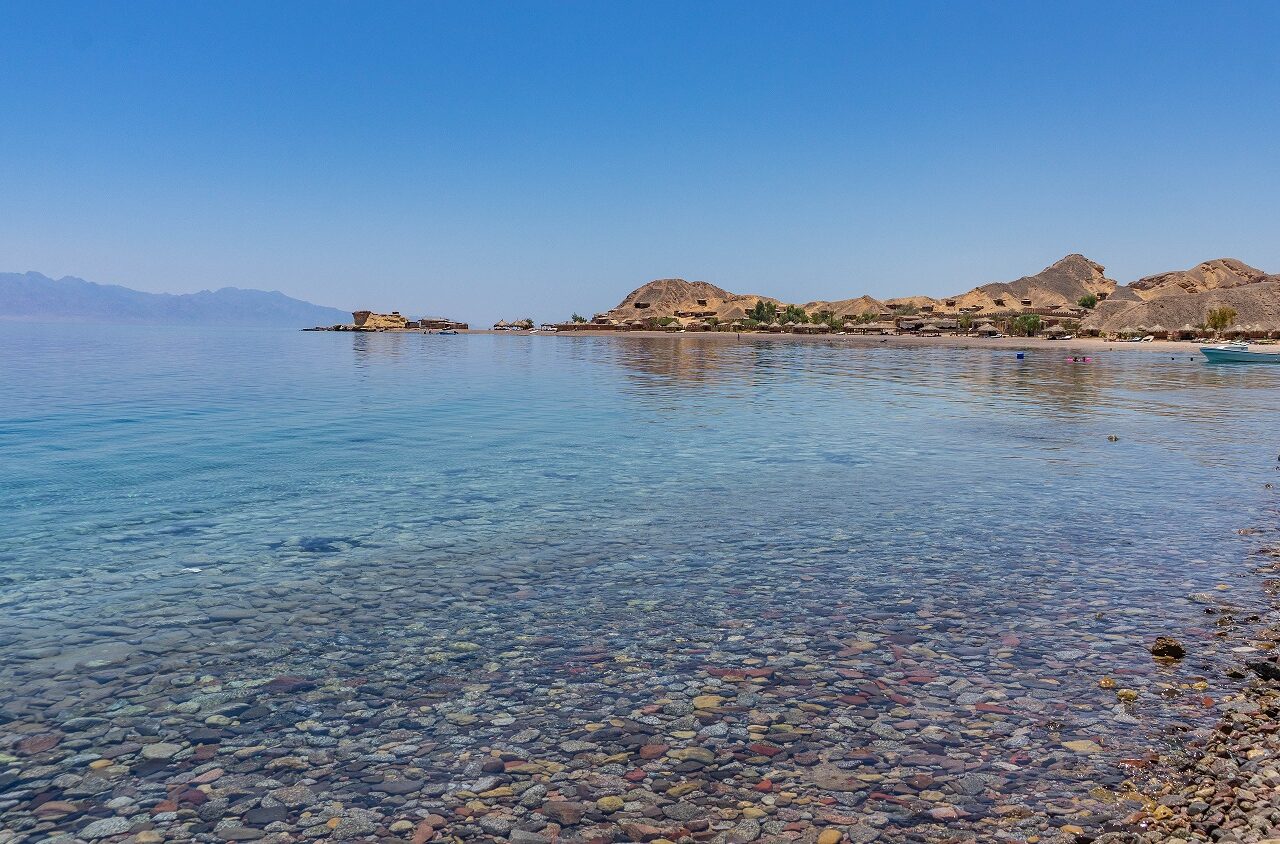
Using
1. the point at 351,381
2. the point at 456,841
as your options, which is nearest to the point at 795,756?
the point at 456,841

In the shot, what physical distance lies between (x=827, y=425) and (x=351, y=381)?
128 feet

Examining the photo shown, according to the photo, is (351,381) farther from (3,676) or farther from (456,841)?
(456,841)

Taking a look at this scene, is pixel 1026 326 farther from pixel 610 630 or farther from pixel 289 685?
pixel 289 685

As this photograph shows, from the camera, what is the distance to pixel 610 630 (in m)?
9.54

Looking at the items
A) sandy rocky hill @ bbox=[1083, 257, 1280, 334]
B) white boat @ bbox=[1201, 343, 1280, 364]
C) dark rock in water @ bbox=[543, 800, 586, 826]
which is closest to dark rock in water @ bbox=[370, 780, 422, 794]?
dark rock in water @ bbox=[543, 800, 586, 826]

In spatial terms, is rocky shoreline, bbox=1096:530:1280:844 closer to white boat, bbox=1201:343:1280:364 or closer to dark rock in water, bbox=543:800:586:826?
dark rock in water, bbox=543:800:586:826

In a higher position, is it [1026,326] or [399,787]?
[1026,326]

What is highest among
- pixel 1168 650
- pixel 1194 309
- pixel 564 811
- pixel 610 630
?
pixel 1194 309

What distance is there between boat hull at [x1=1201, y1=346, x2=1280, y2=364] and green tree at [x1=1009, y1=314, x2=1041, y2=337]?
9710 centimetres

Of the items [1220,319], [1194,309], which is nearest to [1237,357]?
[1220,319]

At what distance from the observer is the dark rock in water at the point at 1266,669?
8016mm

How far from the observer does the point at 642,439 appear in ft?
87.4

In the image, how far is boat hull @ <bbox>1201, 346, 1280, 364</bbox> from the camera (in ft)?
262

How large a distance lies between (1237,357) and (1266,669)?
92.4 metres
